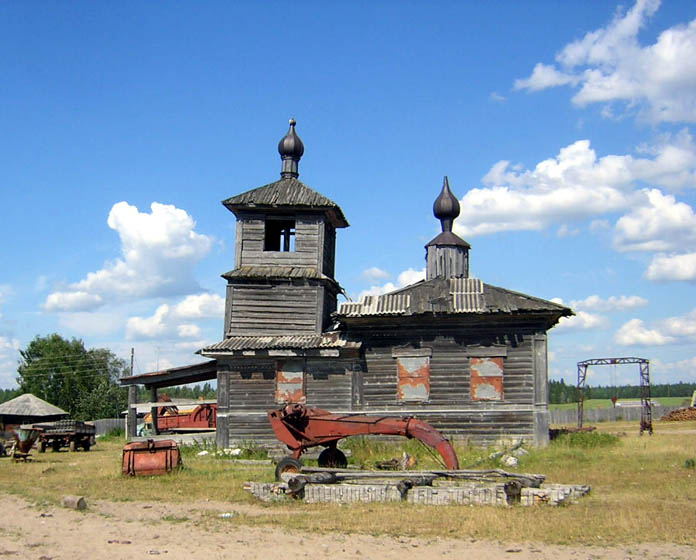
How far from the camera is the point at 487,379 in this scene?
72.0 ft

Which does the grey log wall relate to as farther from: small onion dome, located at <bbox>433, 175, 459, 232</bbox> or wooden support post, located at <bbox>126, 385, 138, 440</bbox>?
small onion dome, located at <bbox>433, 175, 459, 232</bbox>

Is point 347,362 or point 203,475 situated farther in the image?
point 347,362

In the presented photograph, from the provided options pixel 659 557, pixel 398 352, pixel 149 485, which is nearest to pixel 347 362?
pixel 398 352

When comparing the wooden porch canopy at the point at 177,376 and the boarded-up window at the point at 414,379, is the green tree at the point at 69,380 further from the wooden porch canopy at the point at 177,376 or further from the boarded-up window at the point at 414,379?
the boarded-up window at the point at 414,379

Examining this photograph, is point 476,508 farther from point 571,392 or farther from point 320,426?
point 571,392

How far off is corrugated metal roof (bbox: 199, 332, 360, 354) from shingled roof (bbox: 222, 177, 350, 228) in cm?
445

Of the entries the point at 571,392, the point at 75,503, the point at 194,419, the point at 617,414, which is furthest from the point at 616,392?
the point at 75,503

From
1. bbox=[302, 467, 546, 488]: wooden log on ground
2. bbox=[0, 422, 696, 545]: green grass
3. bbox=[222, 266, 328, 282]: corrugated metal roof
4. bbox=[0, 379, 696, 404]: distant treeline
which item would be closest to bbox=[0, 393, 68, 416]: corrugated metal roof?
bbox=[0, 422, 696, 545]: green grass

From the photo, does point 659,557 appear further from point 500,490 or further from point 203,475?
point 203,475

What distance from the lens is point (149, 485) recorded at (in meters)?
15.4

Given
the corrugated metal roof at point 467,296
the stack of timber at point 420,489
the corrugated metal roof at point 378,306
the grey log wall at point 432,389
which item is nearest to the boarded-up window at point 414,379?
the grey log wall at point 432,389

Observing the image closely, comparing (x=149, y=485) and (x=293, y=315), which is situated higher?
(x=293, y=315)

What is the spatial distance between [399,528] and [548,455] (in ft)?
33.2

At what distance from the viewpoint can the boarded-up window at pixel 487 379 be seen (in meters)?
21.9
